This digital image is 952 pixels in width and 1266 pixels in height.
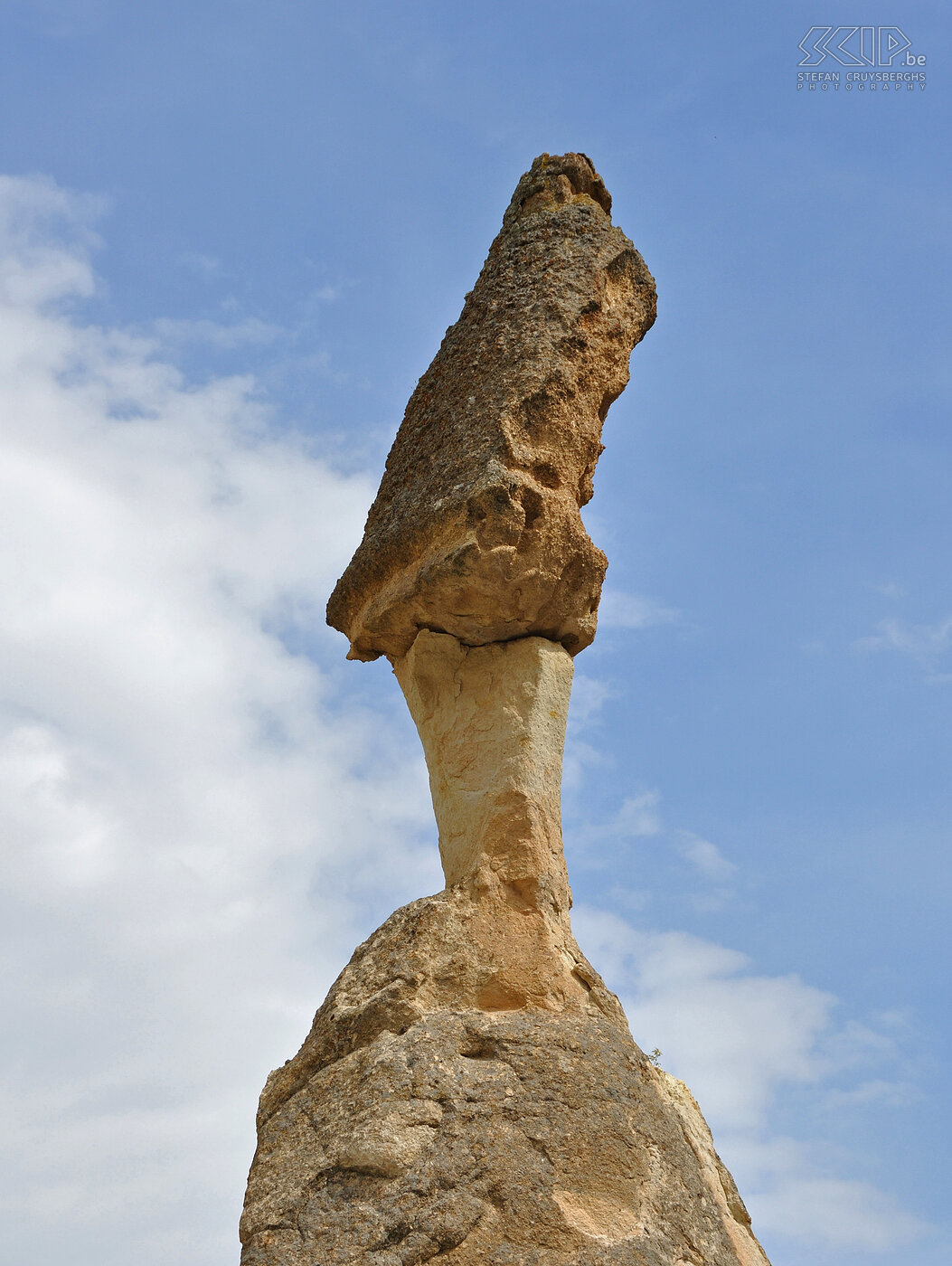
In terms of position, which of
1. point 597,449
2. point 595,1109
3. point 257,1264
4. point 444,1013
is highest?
point 597,449

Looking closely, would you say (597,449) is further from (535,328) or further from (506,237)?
(506,237)

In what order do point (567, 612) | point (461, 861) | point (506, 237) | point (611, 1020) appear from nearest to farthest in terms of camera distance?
point (611, 1020)
point (461, 861)
point (567, 612)
point (506, 237)

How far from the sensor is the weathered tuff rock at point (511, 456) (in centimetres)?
Result: 633

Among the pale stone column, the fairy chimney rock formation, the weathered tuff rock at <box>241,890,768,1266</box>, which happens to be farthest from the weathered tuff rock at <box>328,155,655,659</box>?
the weathered tuff rock at <box>241,890,768,1266</box>

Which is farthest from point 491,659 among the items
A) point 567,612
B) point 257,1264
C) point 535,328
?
point 257,1264

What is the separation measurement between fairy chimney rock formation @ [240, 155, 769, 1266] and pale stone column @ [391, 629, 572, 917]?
0.01 meters

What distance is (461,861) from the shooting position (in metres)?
6.20

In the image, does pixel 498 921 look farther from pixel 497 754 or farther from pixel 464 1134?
pixel 464 1134

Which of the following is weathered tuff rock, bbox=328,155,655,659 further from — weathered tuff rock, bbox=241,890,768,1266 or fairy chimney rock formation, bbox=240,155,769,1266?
weathered tuff rock, bbox=241,890,768,1266

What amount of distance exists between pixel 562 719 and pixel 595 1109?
6.26 ft

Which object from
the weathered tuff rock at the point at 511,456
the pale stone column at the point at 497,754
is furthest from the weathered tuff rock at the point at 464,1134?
the weathered tuff rock at the point at 511,456

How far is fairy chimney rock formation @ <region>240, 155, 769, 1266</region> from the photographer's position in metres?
4.94

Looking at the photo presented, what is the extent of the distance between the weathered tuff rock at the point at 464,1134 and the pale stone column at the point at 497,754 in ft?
1.14

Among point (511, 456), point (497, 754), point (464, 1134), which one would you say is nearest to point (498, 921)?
point (497, 754)
